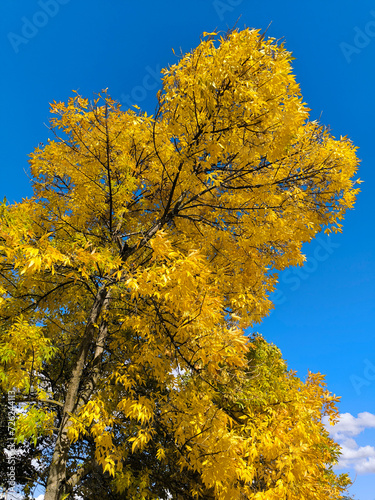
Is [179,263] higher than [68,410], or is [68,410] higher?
[179,263]

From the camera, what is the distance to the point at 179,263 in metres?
3.57

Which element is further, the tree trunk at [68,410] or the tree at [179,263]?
the tree trunk at [68,410]

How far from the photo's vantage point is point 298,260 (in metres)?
6.71

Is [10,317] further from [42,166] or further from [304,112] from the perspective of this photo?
[304,112]

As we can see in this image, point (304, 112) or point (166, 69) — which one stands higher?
point (166, 69)

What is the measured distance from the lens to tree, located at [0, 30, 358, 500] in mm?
4129

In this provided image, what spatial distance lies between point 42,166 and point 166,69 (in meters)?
2.64

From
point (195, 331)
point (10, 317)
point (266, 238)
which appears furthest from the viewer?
point (266, 238)

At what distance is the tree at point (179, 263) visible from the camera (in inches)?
163

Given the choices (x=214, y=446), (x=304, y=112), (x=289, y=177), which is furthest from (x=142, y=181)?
(x=214, y=446)

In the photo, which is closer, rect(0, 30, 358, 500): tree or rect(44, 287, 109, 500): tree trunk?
rect(0, 30, 358, 500): tree

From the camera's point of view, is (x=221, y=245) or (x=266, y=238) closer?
(x=266, y=238)

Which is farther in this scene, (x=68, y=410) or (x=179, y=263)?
(x=68, y=410)

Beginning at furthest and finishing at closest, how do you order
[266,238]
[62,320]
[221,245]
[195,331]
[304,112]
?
[62,320]
[221,245]
[266,238]
[304,112]
[195,331]
